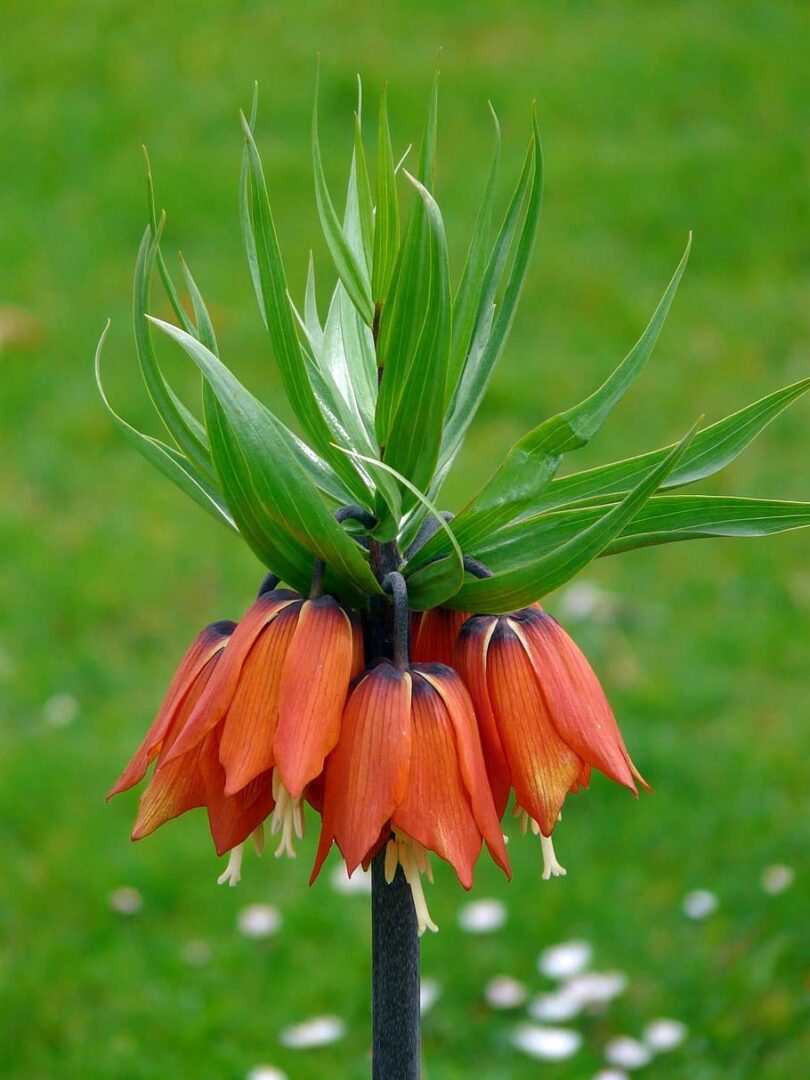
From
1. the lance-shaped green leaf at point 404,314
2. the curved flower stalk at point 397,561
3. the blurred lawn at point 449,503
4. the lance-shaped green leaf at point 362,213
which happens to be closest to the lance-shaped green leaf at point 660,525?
the curved flower stalk at point 397,561

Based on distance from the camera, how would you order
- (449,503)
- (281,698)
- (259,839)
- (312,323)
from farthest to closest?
(449,503)
(312,323)
(259,839)
(281,698)

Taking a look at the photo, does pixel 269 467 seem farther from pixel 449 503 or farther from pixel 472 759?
pixel 449 503

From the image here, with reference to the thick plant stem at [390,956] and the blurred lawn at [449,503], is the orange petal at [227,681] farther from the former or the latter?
the blurred lawn at [449,503]

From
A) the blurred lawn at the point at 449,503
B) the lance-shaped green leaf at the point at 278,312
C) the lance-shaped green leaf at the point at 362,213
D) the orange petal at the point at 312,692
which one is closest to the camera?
the orange petal at the point at 312,692

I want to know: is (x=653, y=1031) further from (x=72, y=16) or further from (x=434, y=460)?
(x=72, y=16)

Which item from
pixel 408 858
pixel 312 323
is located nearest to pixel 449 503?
pixel 312 323

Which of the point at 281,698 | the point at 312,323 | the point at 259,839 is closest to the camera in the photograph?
the point at 281,698
